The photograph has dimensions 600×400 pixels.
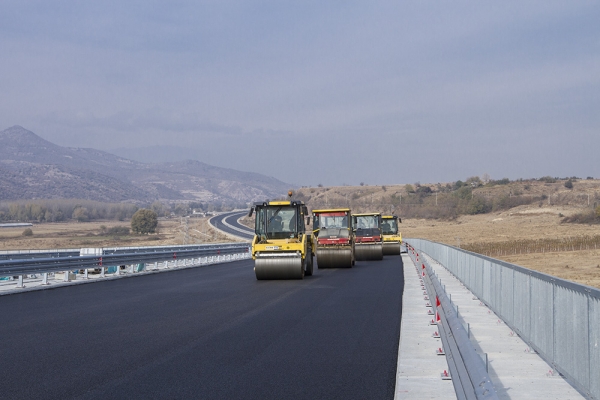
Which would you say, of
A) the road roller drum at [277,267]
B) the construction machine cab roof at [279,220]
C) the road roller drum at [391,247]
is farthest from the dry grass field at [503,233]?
the construction machine cab roof at [279,220]

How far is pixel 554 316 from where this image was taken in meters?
8.41

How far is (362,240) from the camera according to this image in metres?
37.6

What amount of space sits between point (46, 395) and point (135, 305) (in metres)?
8.54

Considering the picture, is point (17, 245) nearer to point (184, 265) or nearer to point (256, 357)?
point (184, 265)

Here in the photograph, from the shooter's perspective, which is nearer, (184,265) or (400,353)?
(400,353)

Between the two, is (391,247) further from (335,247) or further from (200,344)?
(200,344)

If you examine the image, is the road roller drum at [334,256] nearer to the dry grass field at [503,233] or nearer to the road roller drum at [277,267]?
the road roller drum at [277,267]

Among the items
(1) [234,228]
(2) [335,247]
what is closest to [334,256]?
(2) [335,247]

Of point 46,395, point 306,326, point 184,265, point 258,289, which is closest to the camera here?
point 46,395

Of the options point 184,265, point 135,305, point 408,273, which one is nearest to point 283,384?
point 135,305

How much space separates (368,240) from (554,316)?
2908cm

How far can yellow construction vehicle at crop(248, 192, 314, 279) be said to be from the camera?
2305 centimetres

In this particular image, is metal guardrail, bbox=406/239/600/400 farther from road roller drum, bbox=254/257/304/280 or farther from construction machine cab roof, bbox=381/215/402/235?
construction machine cab roof, bbox=381/215/402/235

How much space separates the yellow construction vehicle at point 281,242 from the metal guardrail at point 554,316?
9671mm
